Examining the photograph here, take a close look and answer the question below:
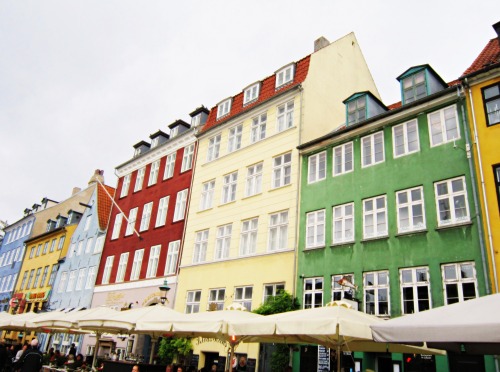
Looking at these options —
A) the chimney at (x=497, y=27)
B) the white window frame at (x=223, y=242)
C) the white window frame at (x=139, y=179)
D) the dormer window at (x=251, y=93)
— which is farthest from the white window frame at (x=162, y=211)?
the chimney at (x=497, y=27)

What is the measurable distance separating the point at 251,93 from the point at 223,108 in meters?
2.58

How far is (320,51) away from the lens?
24359mm

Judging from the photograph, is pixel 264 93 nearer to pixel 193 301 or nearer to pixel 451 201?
pixel 193 301

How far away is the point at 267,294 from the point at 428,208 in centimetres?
814

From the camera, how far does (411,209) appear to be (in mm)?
15422

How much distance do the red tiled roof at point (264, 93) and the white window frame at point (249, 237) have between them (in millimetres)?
Answer: 6682

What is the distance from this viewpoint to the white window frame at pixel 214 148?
26.5m

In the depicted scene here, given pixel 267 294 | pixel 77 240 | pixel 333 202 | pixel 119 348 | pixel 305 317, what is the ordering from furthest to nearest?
pixel 77 240 < pixel 119 348 < pixel 267 294 < pixel 333 202 < pixel 305 317

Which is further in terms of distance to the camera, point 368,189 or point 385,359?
point 368,189

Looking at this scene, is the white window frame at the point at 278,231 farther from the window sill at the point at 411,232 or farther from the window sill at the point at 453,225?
the window sill at the point at 453,225

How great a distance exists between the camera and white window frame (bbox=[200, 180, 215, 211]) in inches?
996

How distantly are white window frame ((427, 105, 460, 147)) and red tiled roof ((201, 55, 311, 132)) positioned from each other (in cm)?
801

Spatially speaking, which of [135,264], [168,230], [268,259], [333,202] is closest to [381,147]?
[333,202]

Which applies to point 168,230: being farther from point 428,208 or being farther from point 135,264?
point 428,208
